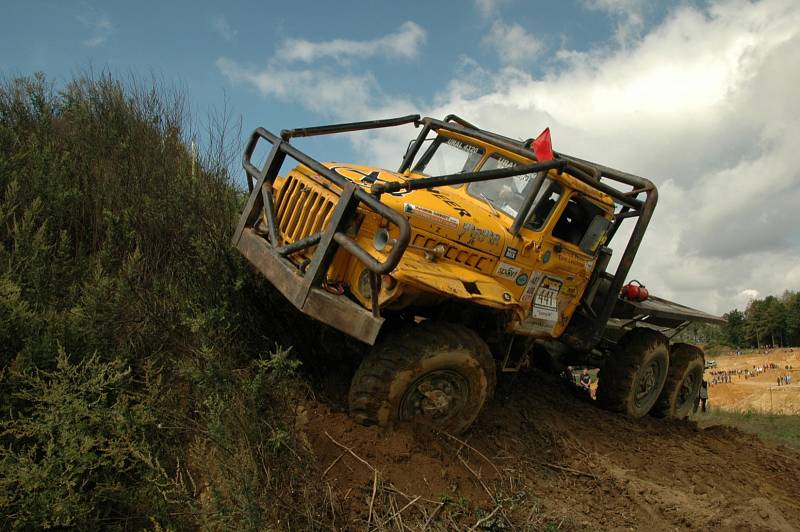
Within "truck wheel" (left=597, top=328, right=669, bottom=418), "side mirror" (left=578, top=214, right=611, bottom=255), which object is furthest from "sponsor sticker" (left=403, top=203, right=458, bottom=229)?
"truck wheel" (left=597, top=328, right=669, bottom=418)

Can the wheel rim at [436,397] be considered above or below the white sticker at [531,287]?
below

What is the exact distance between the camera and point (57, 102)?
7582mm

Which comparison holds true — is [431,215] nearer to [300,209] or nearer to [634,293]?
[300,209]

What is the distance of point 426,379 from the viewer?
447cm

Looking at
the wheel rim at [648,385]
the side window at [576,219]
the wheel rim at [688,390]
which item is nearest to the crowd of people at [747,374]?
the wheel rim at [688,390]

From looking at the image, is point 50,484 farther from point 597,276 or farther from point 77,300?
point 597,276

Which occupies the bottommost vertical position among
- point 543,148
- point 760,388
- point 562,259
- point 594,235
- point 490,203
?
point 760,388

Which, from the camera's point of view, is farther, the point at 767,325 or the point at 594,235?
the point at 767,325

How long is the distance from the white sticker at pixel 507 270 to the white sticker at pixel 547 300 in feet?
1.35

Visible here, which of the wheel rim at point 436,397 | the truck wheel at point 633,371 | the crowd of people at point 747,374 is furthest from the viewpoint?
the crowd of people at point 747,374

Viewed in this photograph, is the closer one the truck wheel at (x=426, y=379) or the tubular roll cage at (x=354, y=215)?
→ the tubular roll cage at (x=354, y=215)

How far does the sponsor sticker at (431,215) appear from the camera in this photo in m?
4.59

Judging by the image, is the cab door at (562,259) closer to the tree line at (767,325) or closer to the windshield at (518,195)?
the windshield at (518,195)

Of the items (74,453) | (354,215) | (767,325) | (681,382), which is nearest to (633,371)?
(681,382)
